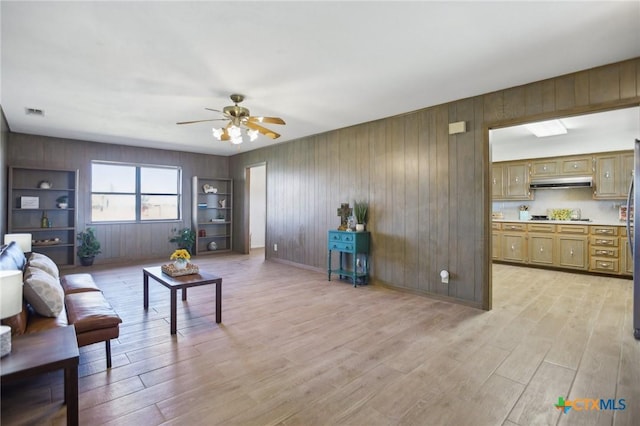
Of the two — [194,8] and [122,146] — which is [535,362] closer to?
[194,8]

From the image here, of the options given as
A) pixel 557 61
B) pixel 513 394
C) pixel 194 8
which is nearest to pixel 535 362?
pixel 513 394

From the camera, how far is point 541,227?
6.11 m

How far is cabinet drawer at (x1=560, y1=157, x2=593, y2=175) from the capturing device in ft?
19.3

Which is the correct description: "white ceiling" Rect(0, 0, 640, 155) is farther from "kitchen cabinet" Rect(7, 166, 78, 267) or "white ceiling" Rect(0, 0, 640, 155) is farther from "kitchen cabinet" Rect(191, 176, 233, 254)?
"kitchen cabinet" Rect(191, 176, 233, 254)

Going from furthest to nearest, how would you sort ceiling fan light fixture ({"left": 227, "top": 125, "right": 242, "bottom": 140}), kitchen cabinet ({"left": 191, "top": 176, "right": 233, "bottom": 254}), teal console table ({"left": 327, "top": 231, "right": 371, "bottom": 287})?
kitchen cabinet ({"left": 191, "top": 176, "right": 233, "bottom": 254}) → teal console table ({"left": 327, "top": 231, "right": 371, "bottom": 287}) → ceiling fan light fixture ({"left": 227, "top": 125, "right": 242, "bottom": 140})

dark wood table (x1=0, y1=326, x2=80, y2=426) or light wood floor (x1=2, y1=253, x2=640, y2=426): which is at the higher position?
dark wood table (x1=0, y1=326, x2=80, y2=426)

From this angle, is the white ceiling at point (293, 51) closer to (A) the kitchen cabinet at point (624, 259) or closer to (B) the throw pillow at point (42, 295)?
(B) the throw pillow at point (42, 295)

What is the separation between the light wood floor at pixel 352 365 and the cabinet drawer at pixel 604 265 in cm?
165

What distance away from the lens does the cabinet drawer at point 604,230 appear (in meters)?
5.33

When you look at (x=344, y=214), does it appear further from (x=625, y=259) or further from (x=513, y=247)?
(x=625, y=259)

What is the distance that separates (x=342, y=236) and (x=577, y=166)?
4938 millimetres

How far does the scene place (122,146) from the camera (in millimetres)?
6867

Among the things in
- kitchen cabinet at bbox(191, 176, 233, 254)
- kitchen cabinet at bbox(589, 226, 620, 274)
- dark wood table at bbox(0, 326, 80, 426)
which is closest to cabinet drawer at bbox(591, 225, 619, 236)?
kitchen cabinet at bbox(589, 226, 620, 274)

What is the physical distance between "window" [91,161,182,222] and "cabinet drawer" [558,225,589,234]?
833 centimetres
